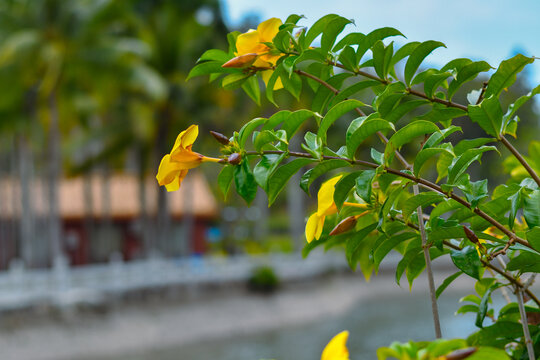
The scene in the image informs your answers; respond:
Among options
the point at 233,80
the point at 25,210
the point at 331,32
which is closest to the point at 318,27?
the point at 331,32

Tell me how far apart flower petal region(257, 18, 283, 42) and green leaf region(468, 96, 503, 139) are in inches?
9.1

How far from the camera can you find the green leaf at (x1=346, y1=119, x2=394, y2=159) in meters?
0.54

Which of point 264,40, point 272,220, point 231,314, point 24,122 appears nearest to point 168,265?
point 231,314

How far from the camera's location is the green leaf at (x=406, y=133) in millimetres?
554

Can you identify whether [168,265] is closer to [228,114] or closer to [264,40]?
[228,114]

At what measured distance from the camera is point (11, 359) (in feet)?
22.7

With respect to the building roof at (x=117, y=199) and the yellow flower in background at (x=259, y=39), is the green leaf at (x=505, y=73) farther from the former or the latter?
the building roof at (x=117, y=199)

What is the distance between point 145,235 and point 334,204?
10.5 metres

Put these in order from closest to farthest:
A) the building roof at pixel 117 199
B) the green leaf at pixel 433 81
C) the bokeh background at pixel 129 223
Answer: the green leaf at pixel 433 81, the bokeh background at pixel 129 223, the building roof at pixel 117 199

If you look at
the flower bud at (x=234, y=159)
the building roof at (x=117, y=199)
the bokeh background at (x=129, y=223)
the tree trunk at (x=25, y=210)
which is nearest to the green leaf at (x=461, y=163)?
the flower bud at (x=234, y=159)

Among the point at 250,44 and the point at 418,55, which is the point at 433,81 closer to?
the point at 418,55

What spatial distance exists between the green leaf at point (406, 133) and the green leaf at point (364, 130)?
2 cm

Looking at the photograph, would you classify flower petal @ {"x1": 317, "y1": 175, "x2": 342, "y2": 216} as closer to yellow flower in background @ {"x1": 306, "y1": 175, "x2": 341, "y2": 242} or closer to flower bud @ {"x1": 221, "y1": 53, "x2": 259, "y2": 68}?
yellow flower in background @ {"x1": 306, "y1": 175, "x2": 341, "y2": 242}

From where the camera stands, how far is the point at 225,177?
61 centimetres
